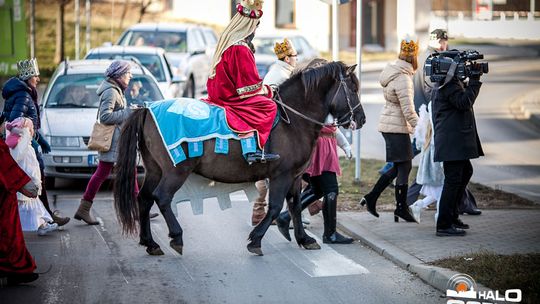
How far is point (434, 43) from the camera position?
12289 millimetres

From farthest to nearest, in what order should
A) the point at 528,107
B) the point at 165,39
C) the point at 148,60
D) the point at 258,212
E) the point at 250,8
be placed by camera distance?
the point at 528,107 < the point at 165,39 < the point at 148,60 < the point at 258,212 < the point at 250,8

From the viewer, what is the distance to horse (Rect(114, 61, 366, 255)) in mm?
9891

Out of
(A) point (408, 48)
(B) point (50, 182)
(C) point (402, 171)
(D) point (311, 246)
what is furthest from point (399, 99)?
(B) point (50, 182)

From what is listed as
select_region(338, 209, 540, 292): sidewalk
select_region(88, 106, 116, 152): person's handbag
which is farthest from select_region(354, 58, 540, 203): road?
select_region(88, 106, 116, 152): person's handbag

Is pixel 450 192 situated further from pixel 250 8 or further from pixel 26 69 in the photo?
pixel 26 69

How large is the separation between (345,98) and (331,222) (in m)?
1.37

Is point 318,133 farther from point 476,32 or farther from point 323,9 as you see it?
point 476,32

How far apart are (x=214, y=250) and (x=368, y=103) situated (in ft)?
56.5

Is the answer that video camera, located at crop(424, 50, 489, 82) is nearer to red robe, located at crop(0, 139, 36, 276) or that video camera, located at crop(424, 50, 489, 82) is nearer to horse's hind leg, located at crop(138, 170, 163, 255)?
horse's hind leg, located at crop(138, 170, 163, 255)

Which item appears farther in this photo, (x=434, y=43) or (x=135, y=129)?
(x=434, y=43)

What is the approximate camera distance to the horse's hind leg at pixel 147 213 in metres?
10.1

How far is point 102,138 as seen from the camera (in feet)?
38.4

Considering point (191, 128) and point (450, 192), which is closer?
point (191, 128)

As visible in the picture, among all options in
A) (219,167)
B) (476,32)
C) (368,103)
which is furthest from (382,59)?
(219,167)
